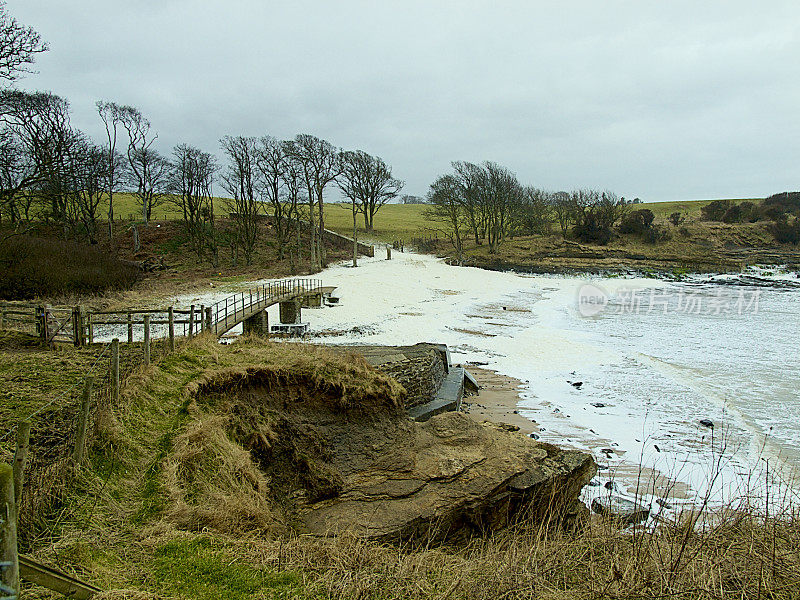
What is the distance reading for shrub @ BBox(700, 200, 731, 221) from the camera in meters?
80.5

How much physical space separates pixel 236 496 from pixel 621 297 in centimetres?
3971

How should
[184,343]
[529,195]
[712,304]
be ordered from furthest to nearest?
[529,195] → [712,304] → [184,343]

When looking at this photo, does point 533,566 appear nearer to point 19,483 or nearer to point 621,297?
point 19,483

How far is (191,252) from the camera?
49000mm

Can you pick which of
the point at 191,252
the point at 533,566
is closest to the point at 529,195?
the point at 191,252

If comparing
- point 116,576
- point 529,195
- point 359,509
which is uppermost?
point 529,195

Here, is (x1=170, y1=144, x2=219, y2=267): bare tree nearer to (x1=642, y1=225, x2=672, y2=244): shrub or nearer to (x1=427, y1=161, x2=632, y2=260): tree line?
(x1=427, y1=161, x2=632, y2=260): tree line

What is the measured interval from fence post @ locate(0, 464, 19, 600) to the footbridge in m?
11.8

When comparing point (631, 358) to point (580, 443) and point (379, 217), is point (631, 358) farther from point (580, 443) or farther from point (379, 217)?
point (379, 217)

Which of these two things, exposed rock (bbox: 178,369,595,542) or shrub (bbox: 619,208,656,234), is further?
shrub (bbox: 619,208,656,234)

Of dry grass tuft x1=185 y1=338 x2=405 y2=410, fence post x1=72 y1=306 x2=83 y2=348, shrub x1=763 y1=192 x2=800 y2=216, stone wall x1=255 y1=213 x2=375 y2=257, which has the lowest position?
dry grass tuft x1=185 y1=338 x2=405 y2=410

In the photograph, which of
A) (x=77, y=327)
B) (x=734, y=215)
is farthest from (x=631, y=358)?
(x=734, y=215)

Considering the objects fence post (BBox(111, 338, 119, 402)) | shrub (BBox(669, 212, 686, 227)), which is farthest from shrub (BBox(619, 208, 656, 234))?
fence post (BBox(111, 338, 119, 402))

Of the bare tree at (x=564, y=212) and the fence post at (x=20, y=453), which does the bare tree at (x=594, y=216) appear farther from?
the fence post at (x=20, y=453)
